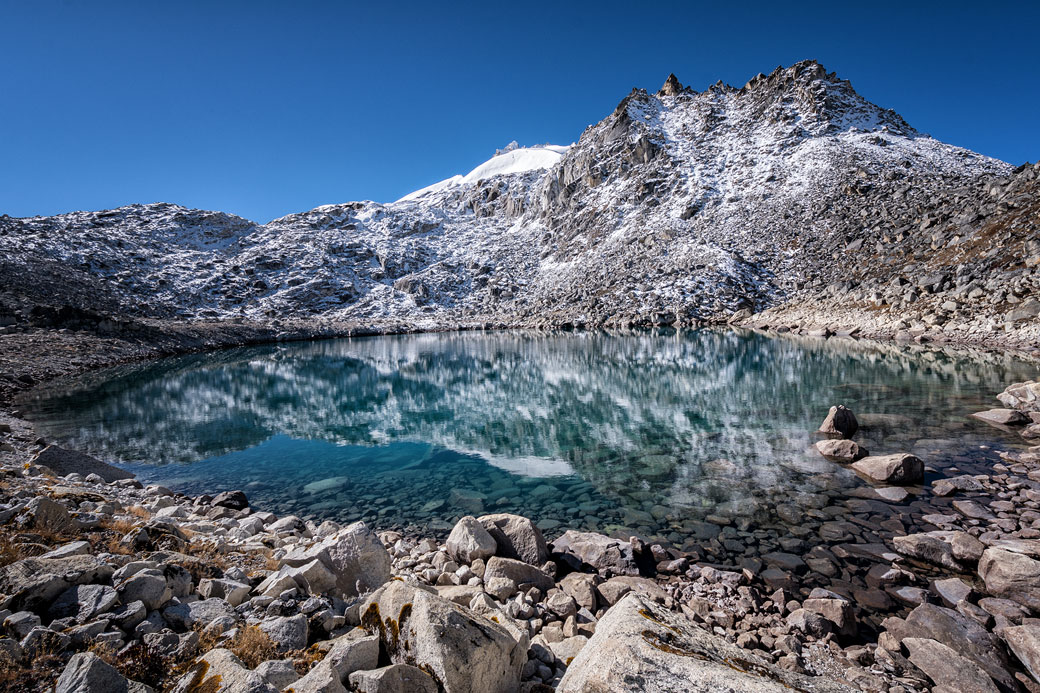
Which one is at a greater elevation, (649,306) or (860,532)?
(649,306)

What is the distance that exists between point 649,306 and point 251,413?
183 feet

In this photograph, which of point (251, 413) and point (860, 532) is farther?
point (251, 413)

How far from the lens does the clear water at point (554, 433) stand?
32.9 ft

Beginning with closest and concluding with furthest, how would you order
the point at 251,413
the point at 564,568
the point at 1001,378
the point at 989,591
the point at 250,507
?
the point at 989,591 < the point at 564,568 < the point at 250,507 < the point at 1001,378 < the point at 251,413

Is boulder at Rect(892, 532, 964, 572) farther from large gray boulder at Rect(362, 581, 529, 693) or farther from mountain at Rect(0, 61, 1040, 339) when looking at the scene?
mountain at Rect(0, 61, 1040, 339)

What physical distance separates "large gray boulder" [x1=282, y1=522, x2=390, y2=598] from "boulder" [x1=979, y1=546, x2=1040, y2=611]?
765 cm

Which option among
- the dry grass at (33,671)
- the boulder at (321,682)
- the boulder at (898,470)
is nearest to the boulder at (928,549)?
the boulder at (898,470)

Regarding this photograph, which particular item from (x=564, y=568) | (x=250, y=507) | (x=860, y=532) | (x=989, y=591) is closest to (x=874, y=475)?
(x=860, y=532)

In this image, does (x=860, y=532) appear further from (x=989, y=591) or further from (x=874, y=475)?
(x=874, y=475)

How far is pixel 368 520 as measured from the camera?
9.58 m

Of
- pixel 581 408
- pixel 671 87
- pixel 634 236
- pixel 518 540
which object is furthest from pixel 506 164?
pixel 518 540

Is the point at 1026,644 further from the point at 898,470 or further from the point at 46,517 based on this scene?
the point at 46,517

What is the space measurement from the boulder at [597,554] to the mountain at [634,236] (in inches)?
1504

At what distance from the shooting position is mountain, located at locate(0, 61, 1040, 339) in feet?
174
